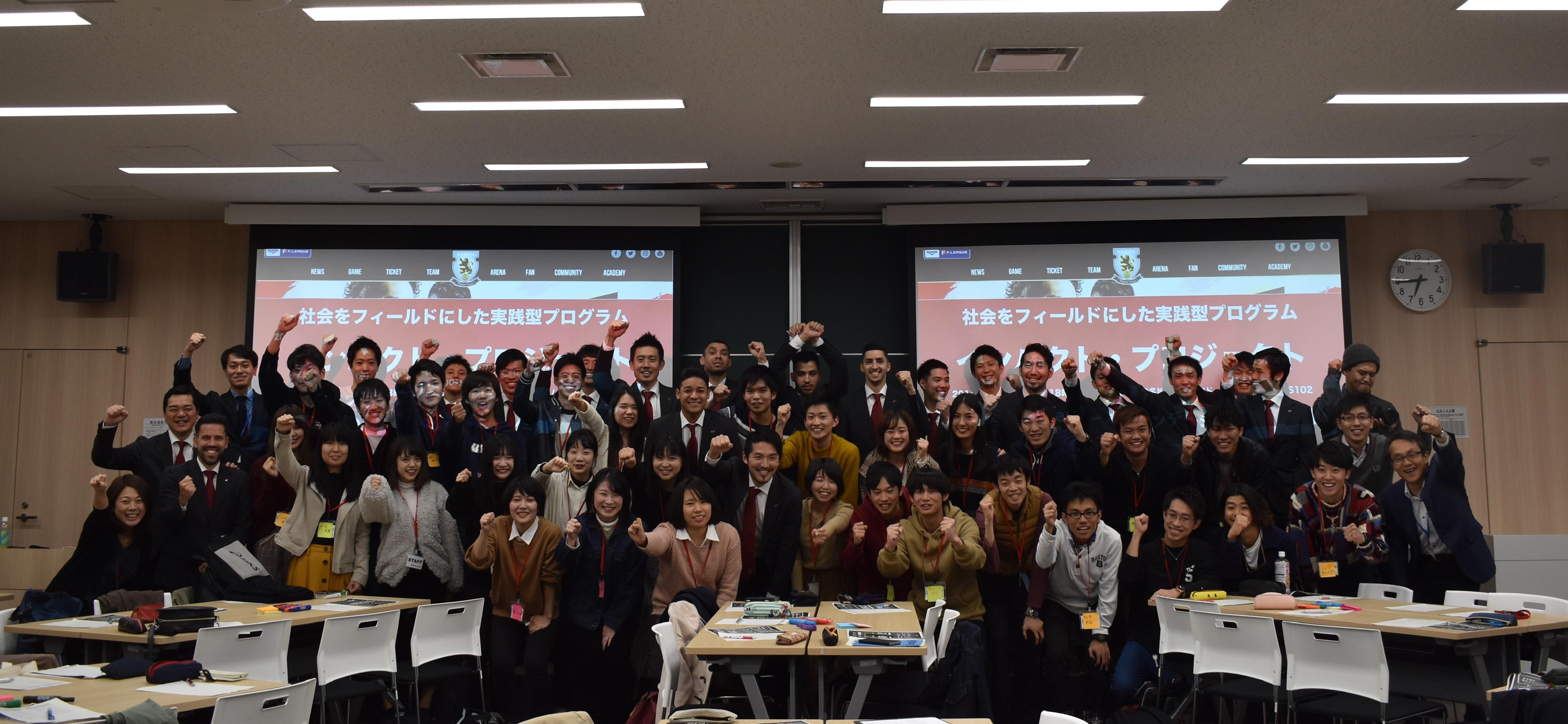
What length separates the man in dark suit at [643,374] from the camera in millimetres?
6789

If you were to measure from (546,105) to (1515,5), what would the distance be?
490cm

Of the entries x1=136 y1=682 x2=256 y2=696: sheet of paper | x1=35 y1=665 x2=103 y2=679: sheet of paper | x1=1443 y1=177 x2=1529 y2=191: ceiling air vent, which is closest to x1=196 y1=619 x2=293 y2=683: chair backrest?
x1=35 y1=665 x2=103 y2=679: sheet of paper

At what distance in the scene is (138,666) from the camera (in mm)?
3738

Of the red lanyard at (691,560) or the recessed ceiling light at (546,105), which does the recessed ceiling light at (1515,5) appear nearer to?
the recessed ceiling light at (546,105)

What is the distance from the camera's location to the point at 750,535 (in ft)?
18.2

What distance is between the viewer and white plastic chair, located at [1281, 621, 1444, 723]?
4.11 meters

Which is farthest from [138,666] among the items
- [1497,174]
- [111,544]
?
[1497,174]

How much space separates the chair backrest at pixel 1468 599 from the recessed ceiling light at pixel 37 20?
710cm

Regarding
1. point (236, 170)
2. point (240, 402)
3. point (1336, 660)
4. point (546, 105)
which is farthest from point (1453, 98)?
point (236, 170)

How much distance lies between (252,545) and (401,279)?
2992 millimetres

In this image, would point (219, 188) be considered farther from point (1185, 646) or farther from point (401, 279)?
point (1185, 646)

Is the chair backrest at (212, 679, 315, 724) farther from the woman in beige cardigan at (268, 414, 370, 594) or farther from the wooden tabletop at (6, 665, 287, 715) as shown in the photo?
the woman in beige cardigan at (268, 414, 370, 594)

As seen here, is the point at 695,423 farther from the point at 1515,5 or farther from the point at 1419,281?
the point at 1419,281

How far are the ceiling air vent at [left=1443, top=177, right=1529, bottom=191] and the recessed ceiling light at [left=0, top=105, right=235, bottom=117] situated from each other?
8.48m
